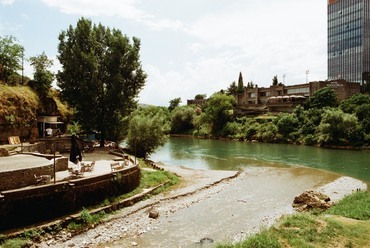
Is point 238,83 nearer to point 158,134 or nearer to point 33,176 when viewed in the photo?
point 158,134

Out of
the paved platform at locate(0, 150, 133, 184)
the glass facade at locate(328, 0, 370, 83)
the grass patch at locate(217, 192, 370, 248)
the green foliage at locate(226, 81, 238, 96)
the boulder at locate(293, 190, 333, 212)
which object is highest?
the glass facade at locate(328, 0, 370, 83)

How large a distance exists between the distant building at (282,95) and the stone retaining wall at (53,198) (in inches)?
2602

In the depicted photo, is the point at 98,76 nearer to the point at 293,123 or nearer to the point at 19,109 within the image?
the point at 19,109

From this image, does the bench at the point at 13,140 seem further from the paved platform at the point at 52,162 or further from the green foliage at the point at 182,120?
the green foliage at the point at 182,120

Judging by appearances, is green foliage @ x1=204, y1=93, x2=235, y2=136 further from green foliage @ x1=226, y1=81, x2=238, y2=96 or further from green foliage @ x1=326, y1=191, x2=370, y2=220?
green foliage @ x1=326, y1=191, x2=370, y2=220

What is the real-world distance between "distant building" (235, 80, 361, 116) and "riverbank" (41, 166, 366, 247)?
168ft

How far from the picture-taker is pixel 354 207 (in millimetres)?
17938

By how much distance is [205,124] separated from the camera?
91.1 metres

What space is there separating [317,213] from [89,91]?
2563 cm

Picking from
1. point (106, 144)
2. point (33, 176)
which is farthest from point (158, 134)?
point (33, 176)

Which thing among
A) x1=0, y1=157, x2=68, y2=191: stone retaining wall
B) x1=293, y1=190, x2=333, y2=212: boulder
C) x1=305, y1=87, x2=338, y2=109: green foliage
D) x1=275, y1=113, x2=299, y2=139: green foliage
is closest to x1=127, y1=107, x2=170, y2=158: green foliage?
x1=0, y1=157, x2=68, y2=191: stone retaining wall

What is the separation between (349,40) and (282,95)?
39.4 meters

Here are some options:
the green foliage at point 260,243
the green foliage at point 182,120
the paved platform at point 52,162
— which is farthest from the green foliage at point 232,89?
the green foliage at point 260,243

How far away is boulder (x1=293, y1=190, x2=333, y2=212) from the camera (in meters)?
19.2
